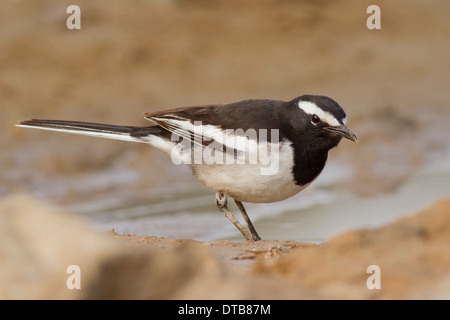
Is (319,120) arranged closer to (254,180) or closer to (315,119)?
(315,119)

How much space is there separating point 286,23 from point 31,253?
10113 mm

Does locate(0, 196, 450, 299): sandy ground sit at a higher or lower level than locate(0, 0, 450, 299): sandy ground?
lower

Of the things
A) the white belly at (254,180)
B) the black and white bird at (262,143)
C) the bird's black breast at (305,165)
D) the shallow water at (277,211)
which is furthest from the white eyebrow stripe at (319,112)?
the shallow water at (277,211)

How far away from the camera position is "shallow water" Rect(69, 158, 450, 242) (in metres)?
8.34

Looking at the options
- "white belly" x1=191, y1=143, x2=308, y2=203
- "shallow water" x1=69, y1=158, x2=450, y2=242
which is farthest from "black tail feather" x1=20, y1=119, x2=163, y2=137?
"shallow water" x1=69, y1=158, x2=450, y2=242

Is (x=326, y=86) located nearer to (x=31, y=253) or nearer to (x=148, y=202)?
(x=148, y=202)

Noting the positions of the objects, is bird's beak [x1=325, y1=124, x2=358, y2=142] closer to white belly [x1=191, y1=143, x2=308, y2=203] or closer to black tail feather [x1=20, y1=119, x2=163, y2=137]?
white belly [x1=191, y1=143, x2=308, y2=203]

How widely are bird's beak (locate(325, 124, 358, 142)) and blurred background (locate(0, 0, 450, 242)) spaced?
197 cm

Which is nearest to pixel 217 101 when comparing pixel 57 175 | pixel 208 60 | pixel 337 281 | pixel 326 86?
pixel 208 60

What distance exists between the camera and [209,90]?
39.1 feet

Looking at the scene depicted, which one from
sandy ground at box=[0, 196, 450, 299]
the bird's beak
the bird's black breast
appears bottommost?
sandy ground at box=[0, 196, 450, 299]

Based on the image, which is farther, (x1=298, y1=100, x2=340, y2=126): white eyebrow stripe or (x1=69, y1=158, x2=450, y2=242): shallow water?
(x1=69, y1=158, x2=450, y2=242): shallow water

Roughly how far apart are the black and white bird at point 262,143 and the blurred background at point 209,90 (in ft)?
5.50

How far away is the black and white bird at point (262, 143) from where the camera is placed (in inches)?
252
